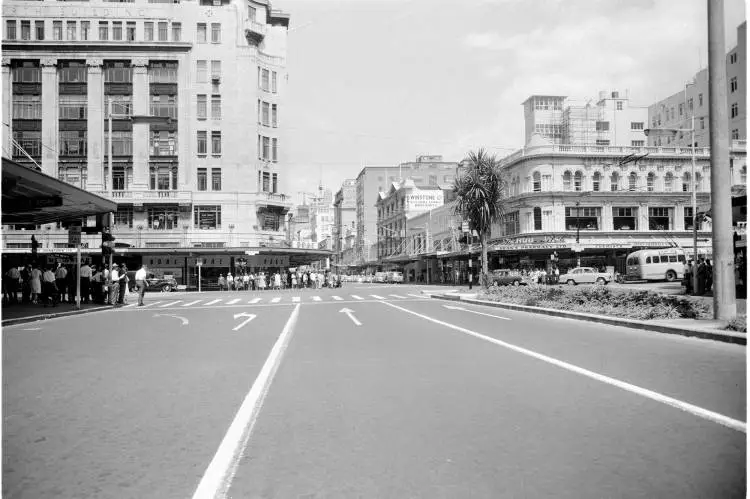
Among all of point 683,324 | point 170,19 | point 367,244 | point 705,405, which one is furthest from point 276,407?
point 367,244

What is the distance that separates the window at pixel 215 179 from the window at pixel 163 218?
402 cm

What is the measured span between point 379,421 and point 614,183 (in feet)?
210

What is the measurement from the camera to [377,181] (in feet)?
425

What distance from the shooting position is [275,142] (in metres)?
63.5

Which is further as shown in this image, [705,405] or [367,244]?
[367,244]

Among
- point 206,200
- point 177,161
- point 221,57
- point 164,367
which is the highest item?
point 221,57

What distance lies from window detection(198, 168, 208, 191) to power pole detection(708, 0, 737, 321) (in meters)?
52.0

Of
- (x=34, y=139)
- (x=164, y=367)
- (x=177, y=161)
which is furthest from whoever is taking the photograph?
(x=177, y=161)

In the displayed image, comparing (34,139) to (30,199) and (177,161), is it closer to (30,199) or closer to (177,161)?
(177,161)

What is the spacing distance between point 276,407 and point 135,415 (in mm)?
1357

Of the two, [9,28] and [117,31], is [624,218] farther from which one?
[9,28]

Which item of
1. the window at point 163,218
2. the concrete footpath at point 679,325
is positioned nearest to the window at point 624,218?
the window at point 163,218

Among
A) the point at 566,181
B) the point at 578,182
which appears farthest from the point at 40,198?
the point at 578,182

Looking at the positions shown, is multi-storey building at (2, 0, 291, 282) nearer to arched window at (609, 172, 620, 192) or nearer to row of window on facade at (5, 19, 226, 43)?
row of window on facade at (5, 19, 226, 43)
